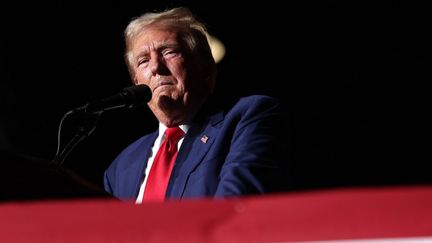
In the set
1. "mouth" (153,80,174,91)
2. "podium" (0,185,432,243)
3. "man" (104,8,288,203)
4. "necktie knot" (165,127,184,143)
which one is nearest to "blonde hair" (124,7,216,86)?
"man" (104,8,288,203)

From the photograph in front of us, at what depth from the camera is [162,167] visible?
178cm

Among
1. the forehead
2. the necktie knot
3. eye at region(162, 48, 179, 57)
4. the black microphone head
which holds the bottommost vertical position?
the necktie knot

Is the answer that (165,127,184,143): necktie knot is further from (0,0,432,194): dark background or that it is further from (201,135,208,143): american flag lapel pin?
(0,0,432,194): dark background

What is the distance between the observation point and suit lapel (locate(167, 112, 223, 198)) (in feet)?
5.52

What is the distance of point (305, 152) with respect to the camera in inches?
117

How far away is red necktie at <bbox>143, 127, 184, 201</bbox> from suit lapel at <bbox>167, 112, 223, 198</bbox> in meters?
0.03

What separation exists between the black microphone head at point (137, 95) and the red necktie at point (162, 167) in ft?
0.59

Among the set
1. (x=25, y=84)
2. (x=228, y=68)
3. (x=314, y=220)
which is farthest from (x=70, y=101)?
(x=314, y=220)

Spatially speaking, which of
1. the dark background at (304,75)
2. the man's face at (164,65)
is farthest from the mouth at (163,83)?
the dark background at (304,75)

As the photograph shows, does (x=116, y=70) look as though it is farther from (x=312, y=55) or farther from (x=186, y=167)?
(x=186, y=167)

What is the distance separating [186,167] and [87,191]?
25.0 inches

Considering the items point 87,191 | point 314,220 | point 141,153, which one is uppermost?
point 314,220

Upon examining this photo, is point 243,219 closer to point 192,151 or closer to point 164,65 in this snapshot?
point 192,151

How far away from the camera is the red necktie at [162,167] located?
1.73m
